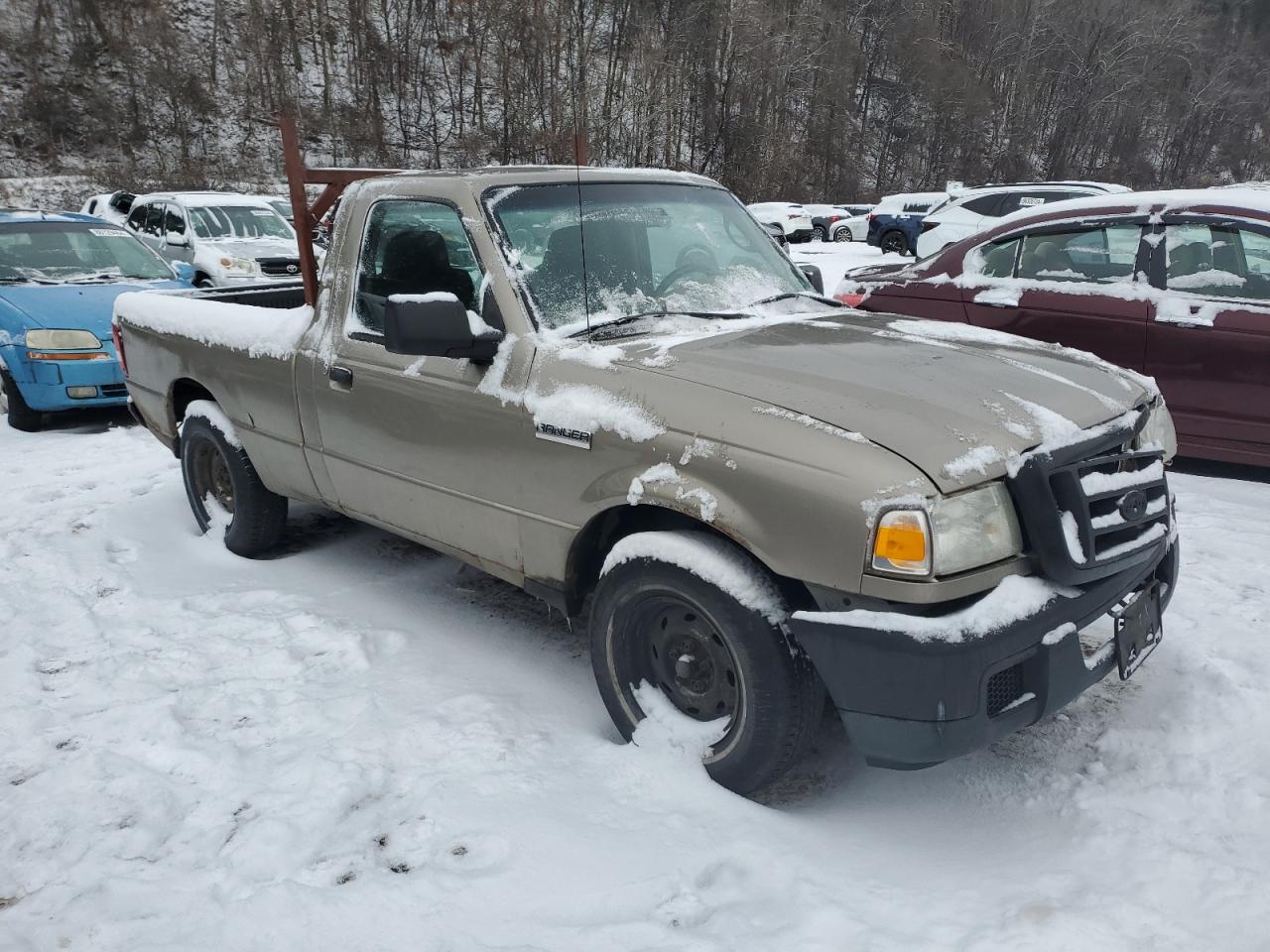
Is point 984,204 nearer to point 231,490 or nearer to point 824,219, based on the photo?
point 824,219

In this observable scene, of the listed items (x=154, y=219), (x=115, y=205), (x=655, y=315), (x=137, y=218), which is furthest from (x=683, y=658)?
(x=115, y=205)

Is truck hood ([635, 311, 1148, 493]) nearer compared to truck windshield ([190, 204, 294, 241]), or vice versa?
truck hood ([635, 311, 1148, 493])

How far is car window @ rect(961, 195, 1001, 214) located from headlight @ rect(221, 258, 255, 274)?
11.1 m

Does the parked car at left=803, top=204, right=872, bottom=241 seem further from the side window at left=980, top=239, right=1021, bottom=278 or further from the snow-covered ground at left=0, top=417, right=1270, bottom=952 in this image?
the snow-covered ground at left=0, top=417, right=1270, bottom=952

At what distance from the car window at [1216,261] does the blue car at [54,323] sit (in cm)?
748

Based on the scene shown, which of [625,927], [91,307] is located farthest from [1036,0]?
[625,927]

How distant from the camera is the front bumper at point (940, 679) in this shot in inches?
92.2

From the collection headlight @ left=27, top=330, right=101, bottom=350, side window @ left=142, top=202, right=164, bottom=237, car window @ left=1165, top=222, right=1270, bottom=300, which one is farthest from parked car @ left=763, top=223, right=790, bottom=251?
side window @ left=142, top=202, right=164, bottom=237

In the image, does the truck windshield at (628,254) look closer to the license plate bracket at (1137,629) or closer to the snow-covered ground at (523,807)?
the snow-covered ground at (523,807)

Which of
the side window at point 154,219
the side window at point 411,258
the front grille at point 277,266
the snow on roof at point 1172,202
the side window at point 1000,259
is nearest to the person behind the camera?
the side window at point 411,258

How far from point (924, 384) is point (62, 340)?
701cm

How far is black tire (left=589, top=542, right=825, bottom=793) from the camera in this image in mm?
2619

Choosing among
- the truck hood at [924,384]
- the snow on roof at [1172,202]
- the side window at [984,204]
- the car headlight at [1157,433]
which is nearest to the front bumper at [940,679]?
the truck hood at [924,384]

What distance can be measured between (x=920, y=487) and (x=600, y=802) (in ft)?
4.54
